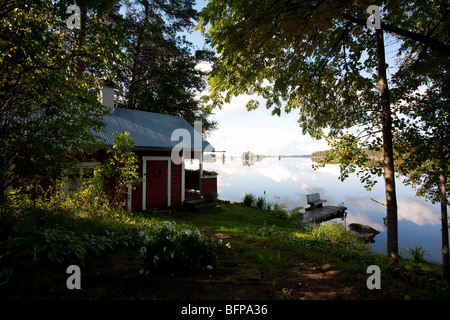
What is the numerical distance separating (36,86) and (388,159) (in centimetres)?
597

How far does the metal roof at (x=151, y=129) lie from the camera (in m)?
9.79

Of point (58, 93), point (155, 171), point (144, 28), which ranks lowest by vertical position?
point (155, 171)

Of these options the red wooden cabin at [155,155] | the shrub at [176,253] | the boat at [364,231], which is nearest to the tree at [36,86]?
the shrub at [176,253]

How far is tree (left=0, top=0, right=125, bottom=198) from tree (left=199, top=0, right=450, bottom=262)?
2.08 m

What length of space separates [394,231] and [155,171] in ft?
29.5

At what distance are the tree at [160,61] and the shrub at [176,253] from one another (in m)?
13.0

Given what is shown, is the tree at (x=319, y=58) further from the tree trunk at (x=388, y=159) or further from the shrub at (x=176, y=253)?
the shrub at (x=176, y=253)

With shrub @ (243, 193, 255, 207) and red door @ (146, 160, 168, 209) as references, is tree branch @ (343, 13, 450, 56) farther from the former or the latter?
shrub @ (243, 193, 255, 207)

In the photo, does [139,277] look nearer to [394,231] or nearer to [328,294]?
[328,294]

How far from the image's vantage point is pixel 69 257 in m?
3.02

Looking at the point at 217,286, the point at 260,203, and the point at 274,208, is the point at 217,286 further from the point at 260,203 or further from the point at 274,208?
the point at 260,203

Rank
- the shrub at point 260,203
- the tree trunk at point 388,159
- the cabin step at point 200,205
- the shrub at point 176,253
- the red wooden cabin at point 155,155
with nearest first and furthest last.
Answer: the shrub at point 176,253
the tree trunk at point 388,159
the red wooden cabin at point 155,155
the cabin step at point 200,205
the shrub at point 260,203

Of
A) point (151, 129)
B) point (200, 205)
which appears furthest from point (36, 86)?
point (200, 205)
